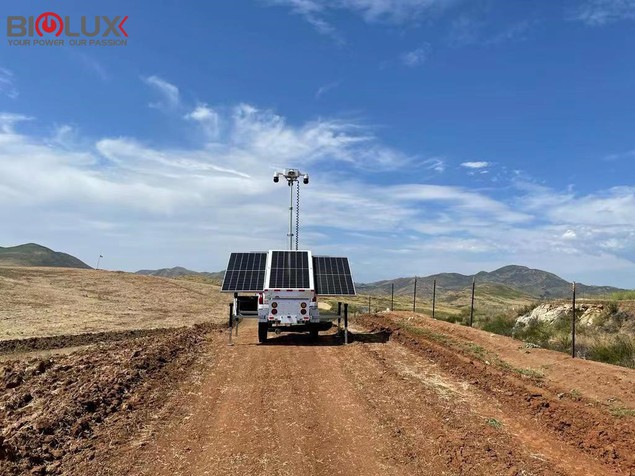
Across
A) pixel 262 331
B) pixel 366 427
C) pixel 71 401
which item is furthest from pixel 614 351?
pixel 71 401

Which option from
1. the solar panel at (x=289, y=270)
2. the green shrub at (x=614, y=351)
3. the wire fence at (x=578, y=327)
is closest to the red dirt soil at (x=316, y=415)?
the green shrub at (x=614, y=351)

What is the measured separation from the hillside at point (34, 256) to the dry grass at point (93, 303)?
104 metres

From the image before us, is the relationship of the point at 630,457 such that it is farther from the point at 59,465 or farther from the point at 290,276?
the point at 290,276

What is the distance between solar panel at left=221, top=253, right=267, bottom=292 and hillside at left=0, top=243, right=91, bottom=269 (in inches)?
5414

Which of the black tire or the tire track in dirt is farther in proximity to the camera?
the black tire

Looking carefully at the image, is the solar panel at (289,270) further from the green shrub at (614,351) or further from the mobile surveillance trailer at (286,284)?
the green shrub at (614,351)

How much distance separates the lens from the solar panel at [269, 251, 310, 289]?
17203 millimetres

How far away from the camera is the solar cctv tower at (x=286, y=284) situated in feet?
55.6

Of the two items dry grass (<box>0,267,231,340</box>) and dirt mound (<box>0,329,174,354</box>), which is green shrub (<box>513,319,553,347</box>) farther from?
dry grass (<box>0,267,231,340</box>)

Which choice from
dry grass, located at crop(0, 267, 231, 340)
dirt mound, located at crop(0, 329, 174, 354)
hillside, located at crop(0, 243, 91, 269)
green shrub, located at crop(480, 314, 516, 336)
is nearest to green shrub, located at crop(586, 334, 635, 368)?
green shrub, located at crop(480, 314, 516, 336)

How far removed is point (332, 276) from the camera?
59.3ft

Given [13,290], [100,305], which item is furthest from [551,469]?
[13,290]

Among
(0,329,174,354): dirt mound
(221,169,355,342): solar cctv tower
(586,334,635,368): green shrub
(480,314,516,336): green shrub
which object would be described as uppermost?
(221,169,355,342): solar cctv tower

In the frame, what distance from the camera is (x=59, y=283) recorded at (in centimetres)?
4256
